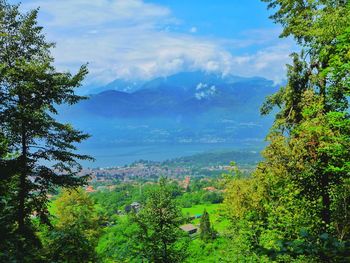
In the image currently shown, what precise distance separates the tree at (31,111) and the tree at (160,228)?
3.25 metres

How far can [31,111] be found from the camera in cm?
1168

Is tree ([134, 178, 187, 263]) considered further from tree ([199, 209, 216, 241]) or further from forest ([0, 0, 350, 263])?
tree ([199, 209, 216, 241])

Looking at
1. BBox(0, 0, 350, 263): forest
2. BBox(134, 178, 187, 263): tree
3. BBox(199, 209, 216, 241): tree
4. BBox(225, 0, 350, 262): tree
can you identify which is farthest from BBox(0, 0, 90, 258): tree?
BBox(199, 209, 216, 241): tree

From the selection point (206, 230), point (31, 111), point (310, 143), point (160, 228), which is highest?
point (31, 111)

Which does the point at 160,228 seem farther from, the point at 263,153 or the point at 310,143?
the point at 310,143

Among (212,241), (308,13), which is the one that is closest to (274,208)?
(308,13)

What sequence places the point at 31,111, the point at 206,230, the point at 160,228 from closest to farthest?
the point at 31,111 < the point at 160,228 < the point at 206,230

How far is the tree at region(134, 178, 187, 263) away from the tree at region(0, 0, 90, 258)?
10.7 feet

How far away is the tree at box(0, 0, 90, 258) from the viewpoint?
11.6 m

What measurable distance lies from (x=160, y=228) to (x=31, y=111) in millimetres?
6910

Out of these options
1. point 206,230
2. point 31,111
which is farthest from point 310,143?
point 206,230

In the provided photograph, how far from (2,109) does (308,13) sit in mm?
11620

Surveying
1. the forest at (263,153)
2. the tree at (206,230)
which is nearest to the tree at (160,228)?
the forest at (263,153)

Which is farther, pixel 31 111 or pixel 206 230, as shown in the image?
pixel 206 230
